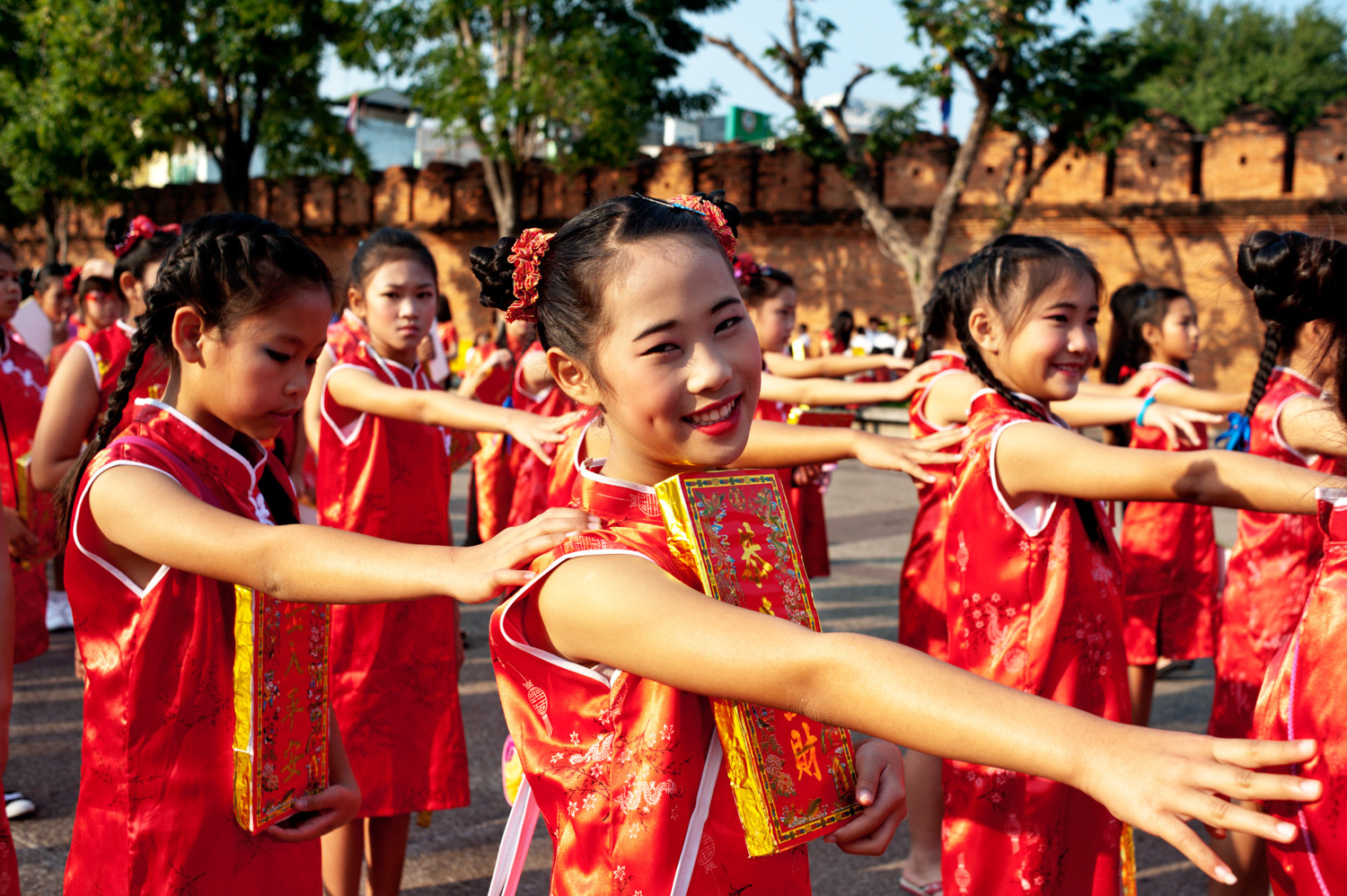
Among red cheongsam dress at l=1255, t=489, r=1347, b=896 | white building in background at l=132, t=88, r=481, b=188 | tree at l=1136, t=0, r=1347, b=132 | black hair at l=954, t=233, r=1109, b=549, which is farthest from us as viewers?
white building in background at l=132, t=88, r=481, b=188

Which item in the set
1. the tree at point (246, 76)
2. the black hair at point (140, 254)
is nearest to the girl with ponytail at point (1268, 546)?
the black hair at point (140, 254)

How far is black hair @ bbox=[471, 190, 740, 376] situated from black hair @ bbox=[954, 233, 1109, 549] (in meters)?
1.27

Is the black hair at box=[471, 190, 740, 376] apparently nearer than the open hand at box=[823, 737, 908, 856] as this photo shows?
No

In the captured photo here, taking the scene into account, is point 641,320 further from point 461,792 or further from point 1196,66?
point 1196,66

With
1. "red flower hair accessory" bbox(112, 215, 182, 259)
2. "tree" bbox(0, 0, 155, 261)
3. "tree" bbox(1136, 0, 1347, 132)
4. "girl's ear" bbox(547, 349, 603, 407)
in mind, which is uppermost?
"tree" bbox(1136, 0, 1347, 132)

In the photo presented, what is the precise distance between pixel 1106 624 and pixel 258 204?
28684 mm

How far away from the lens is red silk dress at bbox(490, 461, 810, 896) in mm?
1388

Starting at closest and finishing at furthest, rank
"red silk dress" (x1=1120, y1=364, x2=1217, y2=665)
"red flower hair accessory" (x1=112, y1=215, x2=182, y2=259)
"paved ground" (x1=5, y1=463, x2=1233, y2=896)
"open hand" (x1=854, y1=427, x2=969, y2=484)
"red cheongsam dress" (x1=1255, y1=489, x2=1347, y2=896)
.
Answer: "red cheongsam dress" (x1=1255, y1=489, x2=1347, y2=896)
"open hand" (x1=854, y1=427, x2=969, y2=484)
"paved ground" (x1=5, y1=463, x2=1233, y2=896)
"red flower hair accessory" (x1=112, y1=215, x2=182, y2=259)
"red silk dress" (x1=1120, y1=364, x2=1217, y2=665)

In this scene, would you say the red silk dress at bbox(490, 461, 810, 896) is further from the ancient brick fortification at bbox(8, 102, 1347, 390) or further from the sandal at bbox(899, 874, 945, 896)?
the ancient brick fortification at bbox(8, 102, 1347, 390)

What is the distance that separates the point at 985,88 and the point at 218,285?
1716 cm

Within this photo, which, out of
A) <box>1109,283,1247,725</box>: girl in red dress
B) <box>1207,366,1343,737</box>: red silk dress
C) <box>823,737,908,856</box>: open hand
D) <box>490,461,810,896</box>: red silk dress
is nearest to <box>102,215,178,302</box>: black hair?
<box>490,461,810,896</box>: red silk dress

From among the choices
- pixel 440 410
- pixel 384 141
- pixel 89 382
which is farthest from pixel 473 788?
pixel 384 141

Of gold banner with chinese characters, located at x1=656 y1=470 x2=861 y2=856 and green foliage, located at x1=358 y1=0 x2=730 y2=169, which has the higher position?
green foliage, located at x1=358 y1=0 x2=730 y2=169

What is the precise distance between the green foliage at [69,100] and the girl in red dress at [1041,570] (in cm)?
2242
